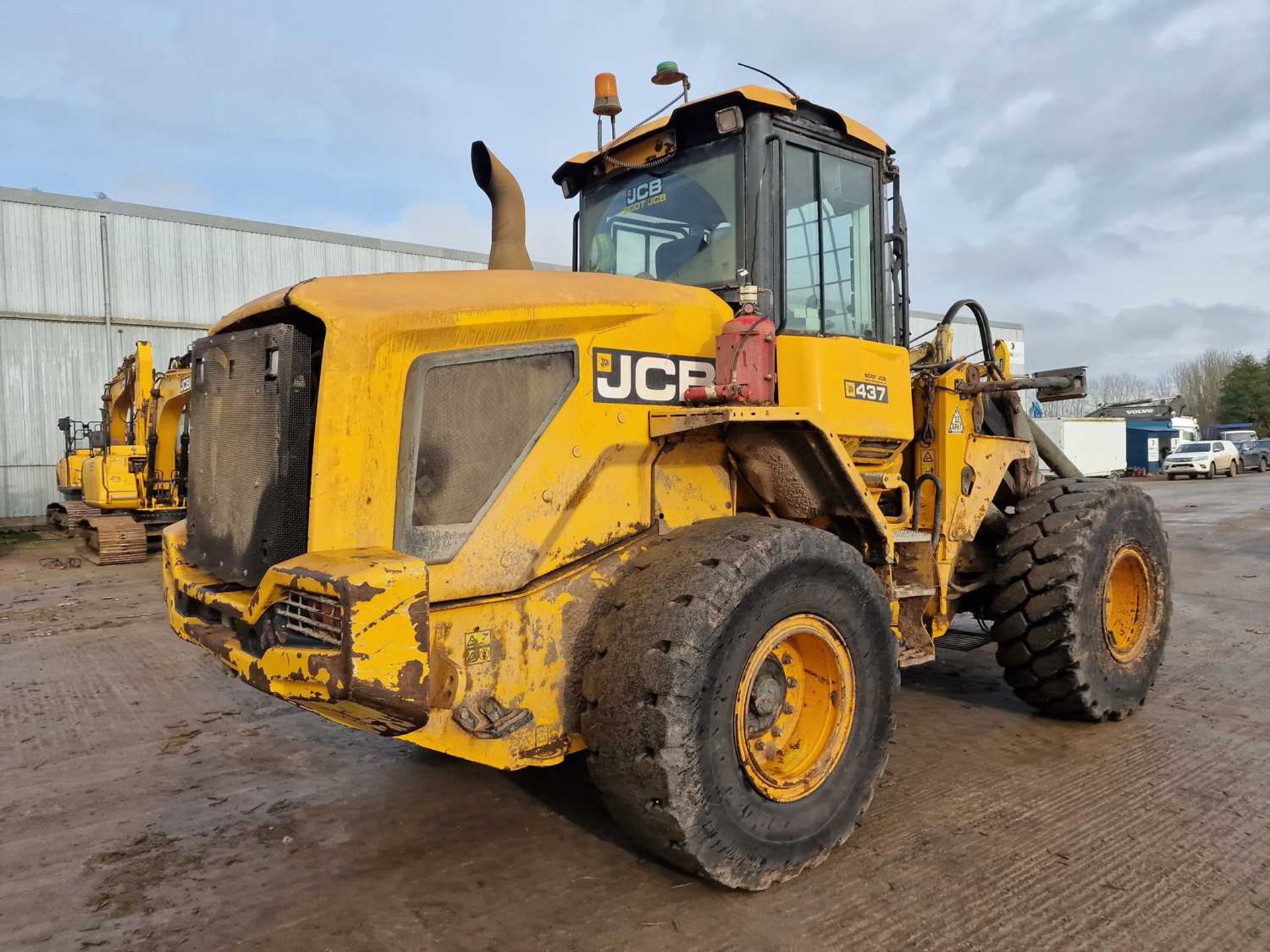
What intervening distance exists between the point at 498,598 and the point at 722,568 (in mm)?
732

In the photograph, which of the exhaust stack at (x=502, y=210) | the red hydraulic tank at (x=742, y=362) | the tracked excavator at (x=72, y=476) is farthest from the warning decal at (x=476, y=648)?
the tracked excavator at (x=72, y=476)

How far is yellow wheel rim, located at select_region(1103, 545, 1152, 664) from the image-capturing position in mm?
5023

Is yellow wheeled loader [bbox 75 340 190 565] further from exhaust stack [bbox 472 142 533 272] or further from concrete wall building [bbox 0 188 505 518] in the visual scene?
exhaust stack [bbox 472 142 533 272]

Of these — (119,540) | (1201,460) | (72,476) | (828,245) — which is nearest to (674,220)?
(828,245)

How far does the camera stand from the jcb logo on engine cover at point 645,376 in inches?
125

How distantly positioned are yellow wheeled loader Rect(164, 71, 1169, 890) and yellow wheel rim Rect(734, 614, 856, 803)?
0.01 metres

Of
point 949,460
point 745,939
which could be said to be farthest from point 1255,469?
point 745,939

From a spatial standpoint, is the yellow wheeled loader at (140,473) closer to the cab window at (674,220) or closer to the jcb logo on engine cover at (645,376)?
the cab window at (674,220)

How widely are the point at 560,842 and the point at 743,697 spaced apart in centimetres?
101

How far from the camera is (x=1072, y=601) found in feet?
14.7

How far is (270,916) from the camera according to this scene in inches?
114

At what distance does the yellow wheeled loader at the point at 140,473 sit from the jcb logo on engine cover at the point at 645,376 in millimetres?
11876

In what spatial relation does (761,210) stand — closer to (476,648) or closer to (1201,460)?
(476,648)

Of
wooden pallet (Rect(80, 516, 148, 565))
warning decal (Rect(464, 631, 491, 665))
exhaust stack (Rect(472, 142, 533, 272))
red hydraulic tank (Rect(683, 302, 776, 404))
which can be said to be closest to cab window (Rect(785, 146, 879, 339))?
red hydraulic tank (Rect(683, 302, 776, 404))
